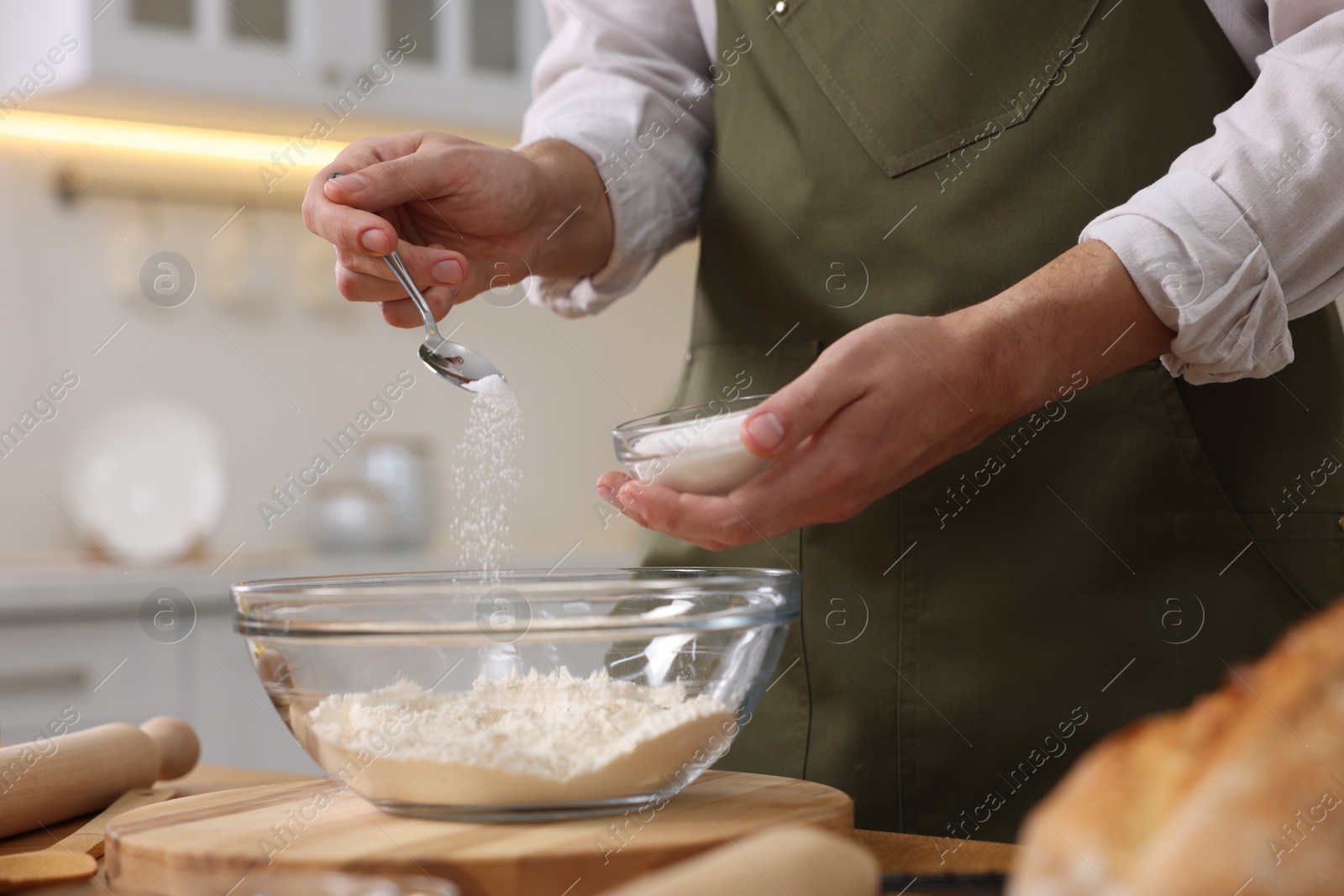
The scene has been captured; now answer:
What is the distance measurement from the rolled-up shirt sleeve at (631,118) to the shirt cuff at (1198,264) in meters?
0.41

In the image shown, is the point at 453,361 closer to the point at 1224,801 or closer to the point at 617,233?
the point at 617,233

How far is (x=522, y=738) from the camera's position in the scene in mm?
529

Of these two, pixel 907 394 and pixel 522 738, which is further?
pixel 907 394

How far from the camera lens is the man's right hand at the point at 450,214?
2.53ft

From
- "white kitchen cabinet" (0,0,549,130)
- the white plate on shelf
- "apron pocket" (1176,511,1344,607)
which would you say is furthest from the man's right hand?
the white plate on shelf

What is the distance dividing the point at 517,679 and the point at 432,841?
0.32 feet

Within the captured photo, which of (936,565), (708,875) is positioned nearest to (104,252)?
(936,565)

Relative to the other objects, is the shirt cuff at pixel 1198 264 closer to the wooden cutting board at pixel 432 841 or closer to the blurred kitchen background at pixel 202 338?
the wooden cutting board at pixel 432 841

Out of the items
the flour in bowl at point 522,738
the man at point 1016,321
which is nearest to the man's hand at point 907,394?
the man at point 1016,321

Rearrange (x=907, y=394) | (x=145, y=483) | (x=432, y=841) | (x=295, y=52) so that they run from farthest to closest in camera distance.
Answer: (x=145, y=483), (x=295, y=52), (x=907, y=394), (x=432, y=841)

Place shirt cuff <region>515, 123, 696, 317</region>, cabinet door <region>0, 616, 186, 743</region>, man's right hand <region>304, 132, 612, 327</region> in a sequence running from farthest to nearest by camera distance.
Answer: cabinet door <region>0, 616, 186, 743</region>
shirt cuff <region>515, 123, 696, 317</region>
man's right hand <region>304, 132, 612, 327</region>

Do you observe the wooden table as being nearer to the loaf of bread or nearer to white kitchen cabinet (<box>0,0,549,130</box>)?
the loaf of bread

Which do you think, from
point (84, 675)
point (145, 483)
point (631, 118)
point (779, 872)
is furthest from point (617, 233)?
point (145, 483)

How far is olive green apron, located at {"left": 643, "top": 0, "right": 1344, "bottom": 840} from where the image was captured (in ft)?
2.67
